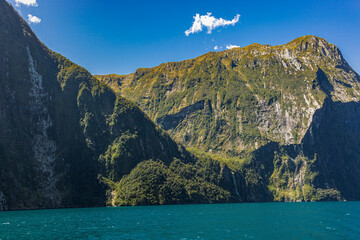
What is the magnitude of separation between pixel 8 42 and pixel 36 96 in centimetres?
3293

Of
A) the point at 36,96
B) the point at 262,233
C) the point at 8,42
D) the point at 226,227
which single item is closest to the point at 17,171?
the point at 36,96

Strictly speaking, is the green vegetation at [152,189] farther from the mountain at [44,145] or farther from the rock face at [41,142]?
the rock face at [41,142]

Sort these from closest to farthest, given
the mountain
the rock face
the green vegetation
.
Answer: the rock face < the mountain < the green vegetation

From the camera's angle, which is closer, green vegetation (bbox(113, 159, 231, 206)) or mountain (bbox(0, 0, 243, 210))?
mountain (bbox(0, 0, 243, 210))

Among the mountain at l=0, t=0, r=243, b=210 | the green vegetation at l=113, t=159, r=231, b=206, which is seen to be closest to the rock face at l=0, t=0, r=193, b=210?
the mountain at l=0, t=0, r=243, b=210

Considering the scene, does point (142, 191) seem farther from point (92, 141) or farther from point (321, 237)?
point (321, 237)

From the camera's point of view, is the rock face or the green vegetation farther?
the green vegetation

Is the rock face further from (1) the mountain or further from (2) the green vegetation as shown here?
(2) the green vegetation

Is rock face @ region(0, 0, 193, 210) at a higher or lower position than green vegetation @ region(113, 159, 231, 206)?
higher

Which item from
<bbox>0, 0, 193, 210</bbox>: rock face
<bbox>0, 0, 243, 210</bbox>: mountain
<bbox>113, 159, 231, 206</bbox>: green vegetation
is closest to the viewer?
<bbox>0, 0, 193, 210</bbox>: rock face

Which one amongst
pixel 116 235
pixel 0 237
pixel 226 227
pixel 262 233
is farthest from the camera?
pixel 226 227

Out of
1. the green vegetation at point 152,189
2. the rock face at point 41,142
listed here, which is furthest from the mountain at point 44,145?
the green vegetation at point 152,189

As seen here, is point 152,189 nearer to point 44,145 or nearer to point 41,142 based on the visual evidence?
point 44,145

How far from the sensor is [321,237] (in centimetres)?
5678
